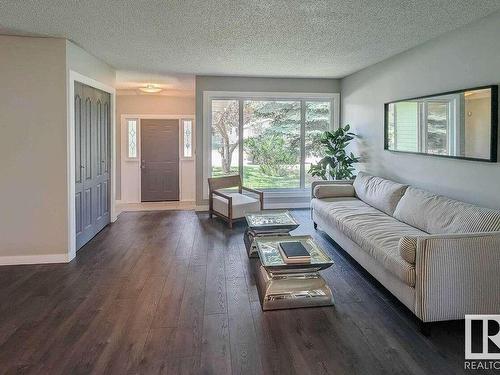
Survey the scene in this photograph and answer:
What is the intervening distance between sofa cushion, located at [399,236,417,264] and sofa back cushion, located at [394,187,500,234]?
0.67 meters

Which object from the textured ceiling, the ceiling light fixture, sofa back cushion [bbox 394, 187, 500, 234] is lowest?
sofa back cushion [bbox 394, 187, 500, 234]

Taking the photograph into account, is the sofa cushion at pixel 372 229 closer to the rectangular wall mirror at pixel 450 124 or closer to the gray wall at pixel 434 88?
the gray wall at pixel 434 88

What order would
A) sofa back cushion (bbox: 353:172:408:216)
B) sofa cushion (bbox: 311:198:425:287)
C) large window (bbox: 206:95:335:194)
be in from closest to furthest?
1. sofa cushion (bbox: 311:198:425:287)
2. sofa back cushion (bbox: 353:172:408:216)
3. large window (bbox: 206:95:335:194)

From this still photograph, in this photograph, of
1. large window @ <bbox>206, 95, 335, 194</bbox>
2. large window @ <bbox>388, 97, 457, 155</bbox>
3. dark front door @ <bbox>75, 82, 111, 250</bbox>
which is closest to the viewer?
large window @ <bbox>388, 97, 457, 155</bbox>

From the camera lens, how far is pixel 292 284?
120 inches

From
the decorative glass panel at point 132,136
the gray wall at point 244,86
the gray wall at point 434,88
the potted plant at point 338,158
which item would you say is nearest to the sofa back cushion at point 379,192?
the gray wall at point 434,88

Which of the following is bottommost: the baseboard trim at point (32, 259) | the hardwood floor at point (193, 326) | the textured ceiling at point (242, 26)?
the hardwood floor at point (193, 326)

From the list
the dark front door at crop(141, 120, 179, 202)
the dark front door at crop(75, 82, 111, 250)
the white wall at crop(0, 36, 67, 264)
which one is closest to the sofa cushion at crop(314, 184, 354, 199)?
the dark front door at crop(75, 82, 111, 250)

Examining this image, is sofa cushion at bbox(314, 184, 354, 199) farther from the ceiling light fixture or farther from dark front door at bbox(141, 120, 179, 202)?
dark front door at bbox(141, 120, 179, 202)

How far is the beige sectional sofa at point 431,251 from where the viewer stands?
2523 millimetres

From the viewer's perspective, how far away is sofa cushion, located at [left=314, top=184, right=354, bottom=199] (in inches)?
214

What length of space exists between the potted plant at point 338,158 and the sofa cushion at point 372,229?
1181mm

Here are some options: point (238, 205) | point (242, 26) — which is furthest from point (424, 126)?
point (238, 205)

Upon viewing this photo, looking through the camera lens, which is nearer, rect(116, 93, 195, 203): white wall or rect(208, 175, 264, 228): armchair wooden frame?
rect(208, 175, 264, 228): armchair wooden frame
